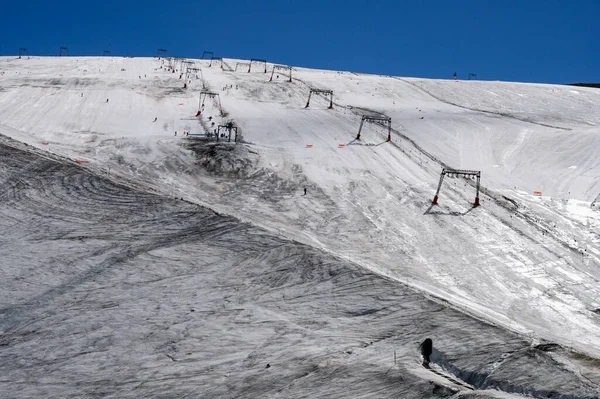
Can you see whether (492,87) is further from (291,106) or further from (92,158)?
(92,158)

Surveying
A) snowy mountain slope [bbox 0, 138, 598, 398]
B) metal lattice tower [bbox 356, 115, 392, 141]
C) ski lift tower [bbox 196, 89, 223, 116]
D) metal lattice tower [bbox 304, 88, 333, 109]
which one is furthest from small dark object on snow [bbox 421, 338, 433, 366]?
metal lattice tower [bbox 304, 88, 333, 109]

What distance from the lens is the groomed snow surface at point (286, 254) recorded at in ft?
57.5

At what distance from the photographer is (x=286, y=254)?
24.4 metres

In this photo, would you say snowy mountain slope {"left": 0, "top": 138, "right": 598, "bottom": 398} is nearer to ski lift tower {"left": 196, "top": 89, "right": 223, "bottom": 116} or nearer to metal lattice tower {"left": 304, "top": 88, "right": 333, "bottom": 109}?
ski lift tower {"left": 196, "top": 89, "right": 223, "bottom": 116}

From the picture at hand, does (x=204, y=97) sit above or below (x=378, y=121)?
above

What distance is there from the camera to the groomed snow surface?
17516mm

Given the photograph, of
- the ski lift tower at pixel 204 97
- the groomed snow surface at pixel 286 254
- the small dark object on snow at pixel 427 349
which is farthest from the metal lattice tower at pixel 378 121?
the small dark object on snow at pixel 427 349

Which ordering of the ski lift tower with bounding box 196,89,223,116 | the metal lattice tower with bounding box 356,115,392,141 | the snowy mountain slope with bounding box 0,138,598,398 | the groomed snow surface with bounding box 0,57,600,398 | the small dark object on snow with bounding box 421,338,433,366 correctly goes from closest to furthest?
the snowy mountain slope with bounding box 0,138,598,398
the small dark object on snow with bounding box 421,338,433,366
the groomed snow surface with bounding box 0,57,600,398
the metal lattice tower with bounding box 356,115,392,141
the ski lift tower with bounding box 196,89,223,116

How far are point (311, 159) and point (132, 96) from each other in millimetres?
21132

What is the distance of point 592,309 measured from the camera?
78.4 ft

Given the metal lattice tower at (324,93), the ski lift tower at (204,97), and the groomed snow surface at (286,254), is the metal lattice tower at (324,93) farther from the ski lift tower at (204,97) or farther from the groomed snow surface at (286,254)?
the ski lift tower at (204,97)

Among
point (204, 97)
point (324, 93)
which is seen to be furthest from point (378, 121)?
point (204, 97)

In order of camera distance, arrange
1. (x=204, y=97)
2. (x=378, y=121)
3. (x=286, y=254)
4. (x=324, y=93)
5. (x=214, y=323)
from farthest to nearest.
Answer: (x=324, y=93), (x=204, y=97), (x=378, y=121), (x=286, y=254), (x=214, y=323)

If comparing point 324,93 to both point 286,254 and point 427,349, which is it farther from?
point 427,349
